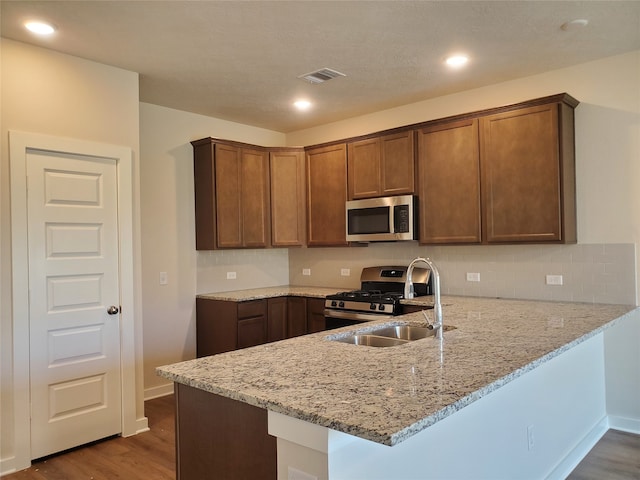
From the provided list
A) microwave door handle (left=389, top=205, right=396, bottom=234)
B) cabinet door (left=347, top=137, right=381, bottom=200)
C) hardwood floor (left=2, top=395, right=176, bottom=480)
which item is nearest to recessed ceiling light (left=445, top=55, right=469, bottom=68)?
cabinet door (left=347, top=137, right=381, bottom=200)

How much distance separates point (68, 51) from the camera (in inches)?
125

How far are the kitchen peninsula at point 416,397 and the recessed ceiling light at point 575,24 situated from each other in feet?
5.83

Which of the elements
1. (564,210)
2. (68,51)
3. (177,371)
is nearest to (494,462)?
(177,371)

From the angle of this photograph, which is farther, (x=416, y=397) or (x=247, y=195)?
(x=247, y=195)

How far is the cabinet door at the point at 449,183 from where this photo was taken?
3.83 m

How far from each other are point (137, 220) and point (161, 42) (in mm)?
1297

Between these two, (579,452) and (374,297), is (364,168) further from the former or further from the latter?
(579,452)

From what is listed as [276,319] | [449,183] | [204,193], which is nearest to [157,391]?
[276,319]

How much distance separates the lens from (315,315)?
A: 14.9 feet

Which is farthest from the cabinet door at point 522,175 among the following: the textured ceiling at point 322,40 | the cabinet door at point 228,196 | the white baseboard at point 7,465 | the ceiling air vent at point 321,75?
the white baseboard at point 7,465

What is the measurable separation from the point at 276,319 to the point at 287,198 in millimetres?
1287

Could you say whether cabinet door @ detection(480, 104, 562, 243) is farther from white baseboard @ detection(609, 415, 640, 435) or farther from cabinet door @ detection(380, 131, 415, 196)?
white baseboard @ detection(609, 415, 640, 435)

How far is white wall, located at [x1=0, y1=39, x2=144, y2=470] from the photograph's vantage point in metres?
2.91

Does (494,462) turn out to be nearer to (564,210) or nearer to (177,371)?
(177,371)
